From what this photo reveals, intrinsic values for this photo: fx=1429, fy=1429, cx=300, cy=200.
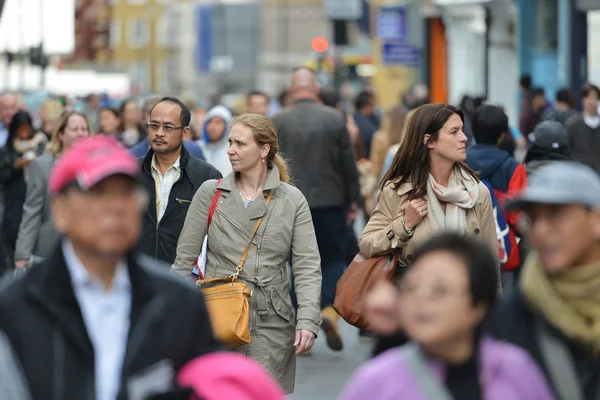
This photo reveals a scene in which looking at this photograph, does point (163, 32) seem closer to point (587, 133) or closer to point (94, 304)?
point (587, 133)

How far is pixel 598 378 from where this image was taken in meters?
3.53

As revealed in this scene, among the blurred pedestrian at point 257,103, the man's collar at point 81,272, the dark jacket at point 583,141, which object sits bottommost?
the man's collar at point 81,272

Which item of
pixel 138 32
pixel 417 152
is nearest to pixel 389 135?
pixel 417 152

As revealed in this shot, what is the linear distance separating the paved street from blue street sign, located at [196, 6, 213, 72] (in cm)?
8531

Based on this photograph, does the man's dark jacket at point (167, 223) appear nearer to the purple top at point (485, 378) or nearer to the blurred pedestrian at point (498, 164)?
the blurred pedestrian at point (498, 164)

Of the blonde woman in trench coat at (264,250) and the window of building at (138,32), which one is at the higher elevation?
the window of building at (138,32)

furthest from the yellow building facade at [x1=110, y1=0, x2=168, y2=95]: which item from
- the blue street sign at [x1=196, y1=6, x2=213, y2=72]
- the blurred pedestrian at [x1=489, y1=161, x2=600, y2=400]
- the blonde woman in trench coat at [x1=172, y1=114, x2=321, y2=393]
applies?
the blurred pedestrian at [x1=489, y1=161, x2=600, y2=400]

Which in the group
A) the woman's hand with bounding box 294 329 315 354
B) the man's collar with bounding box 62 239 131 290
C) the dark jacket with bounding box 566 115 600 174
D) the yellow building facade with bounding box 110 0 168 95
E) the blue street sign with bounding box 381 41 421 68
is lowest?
the woman's hand with bounding box 294 329 315 354

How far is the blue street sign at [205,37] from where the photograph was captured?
96.0m

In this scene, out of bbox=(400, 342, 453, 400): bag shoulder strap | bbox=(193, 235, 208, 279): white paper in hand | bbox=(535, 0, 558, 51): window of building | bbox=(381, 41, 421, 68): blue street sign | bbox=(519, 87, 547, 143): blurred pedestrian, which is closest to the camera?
bbox=(400, 342, 453, 400): bag shoulder strap

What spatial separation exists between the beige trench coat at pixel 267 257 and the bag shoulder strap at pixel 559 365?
316 cm

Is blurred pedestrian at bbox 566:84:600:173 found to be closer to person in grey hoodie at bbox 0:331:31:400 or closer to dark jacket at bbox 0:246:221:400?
dark jacket at bbox 0:246:221:400

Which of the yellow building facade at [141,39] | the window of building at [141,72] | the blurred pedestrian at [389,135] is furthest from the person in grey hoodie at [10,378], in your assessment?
the yellow building facade at [141,39]

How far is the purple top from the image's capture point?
329cm
